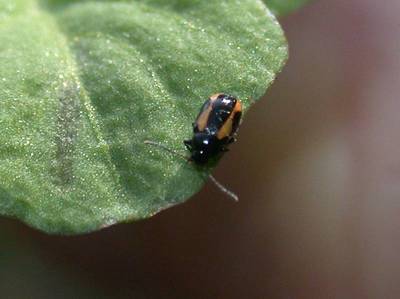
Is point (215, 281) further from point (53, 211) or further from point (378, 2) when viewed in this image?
point (378, 2)

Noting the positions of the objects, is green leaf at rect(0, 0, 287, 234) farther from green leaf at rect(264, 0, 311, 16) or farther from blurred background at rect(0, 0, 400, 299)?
blurred background at rect(0, 0, 400, 299)

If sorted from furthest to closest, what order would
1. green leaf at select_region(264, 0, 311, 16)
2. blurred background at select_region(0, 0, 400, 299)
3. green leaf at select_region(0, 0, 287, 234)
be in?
blurred background at select_region(0, 0, 400, 299)
green leaf at select_region(264, 0, 311, 16)
green leaf at select_region(0, 0, 287, 234)

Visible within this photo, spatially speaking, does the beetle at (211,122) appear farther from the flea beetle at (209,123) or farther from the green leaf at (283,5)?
the green leaf at (283,5)

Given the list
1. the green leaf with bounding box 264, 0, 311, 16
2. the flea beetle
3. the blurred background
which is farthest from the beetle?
the blurred background

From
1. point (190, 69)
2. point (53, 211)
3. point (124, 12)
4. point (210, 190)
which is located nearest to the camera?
point (53, 211)

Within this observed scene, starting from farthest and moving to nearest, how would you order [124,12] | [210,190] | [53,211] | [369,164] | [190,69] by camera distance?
[369,164] < [210,190] < [124,12] < [190,69] < [53,211]

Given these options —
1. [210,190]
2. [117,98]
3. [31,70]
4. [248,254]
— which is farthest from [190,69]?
[248,254]

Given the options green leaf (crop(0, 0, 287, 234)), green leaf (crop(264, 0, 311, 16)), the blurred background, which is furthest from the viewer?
the blurred background
